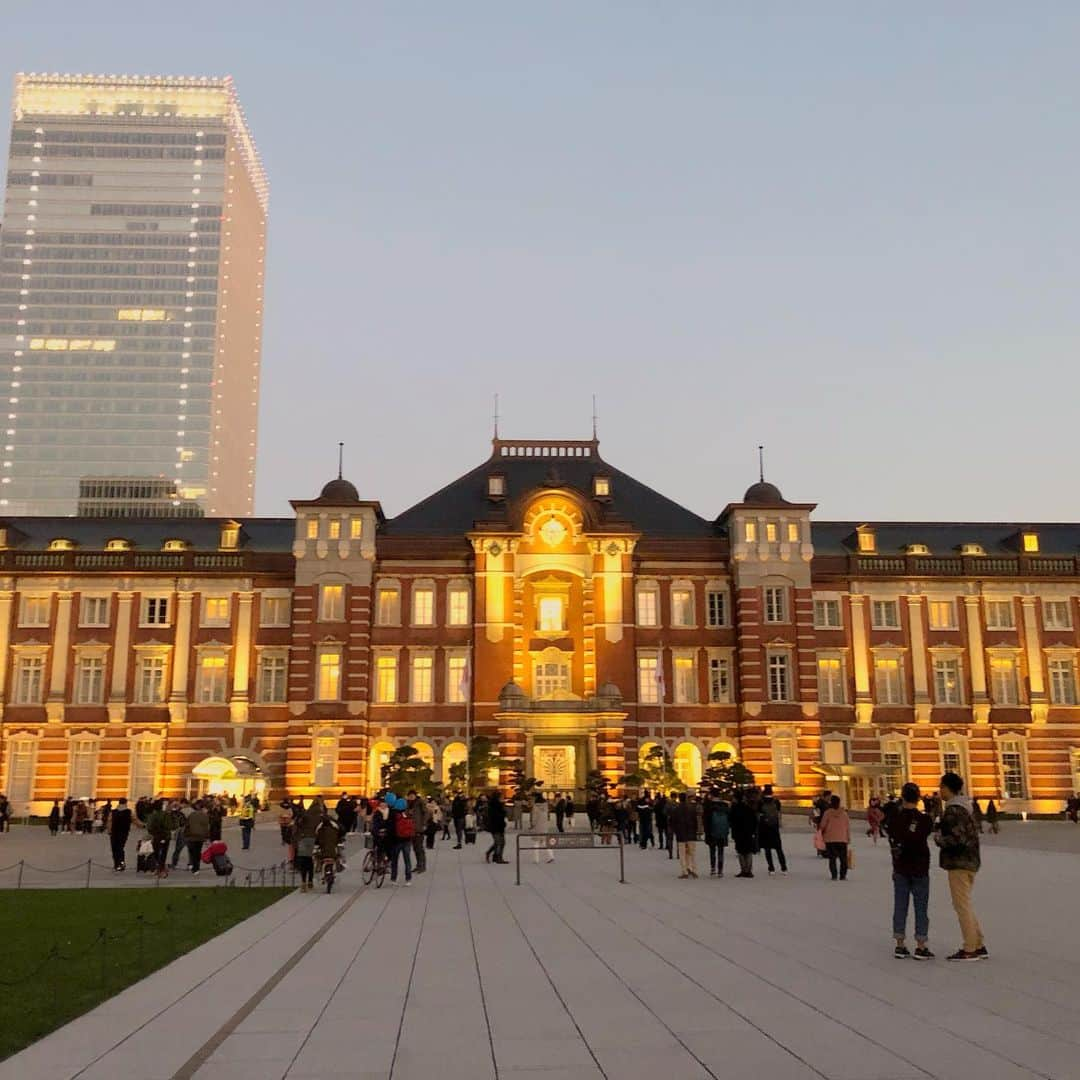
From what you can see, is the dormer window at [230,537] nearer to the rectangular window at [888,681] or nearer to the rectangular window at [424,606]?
the rectangular window at [424,606]

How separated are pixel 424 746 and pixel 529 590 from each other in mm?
Result: 9283

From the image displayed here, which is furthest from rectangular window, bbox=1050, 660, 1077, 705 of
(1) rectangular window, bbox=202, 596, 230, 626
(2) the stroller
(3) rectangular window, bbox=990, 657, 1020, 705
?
(2) the stroller

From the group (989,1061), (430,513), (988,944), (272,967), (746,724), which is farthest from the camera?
(430,513)

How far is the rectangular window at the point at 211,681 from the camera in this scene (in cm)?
5612

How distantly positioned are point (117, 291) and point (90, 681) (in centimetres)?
11321

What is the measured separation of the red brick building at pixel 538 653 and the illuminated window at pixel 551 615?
4.5 inches

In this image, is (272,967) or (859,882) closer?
(272,967)

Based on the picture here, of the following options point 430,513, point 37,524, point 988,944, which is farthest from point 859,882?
point 37,524

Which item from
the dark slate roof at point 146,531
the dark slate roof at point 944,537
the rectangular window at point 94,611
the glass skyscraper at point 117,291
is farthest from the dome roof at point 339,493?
→ the glass skyscraper at point 117,291

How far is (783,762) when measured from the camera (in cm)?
5491

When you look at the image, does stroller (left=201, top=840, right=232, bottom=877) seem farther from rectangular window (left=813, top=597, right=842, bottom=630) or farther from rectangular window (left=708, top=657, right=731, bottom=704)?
rectangular window (left=813, top=597, right=842, bottom=630)

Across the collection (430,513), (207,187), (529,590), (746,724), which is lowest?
(746,724)

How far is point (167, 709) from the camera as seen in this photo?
55812mm

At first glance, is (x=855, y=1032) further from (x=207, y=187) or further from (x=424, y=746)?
(x=207, y=187)
